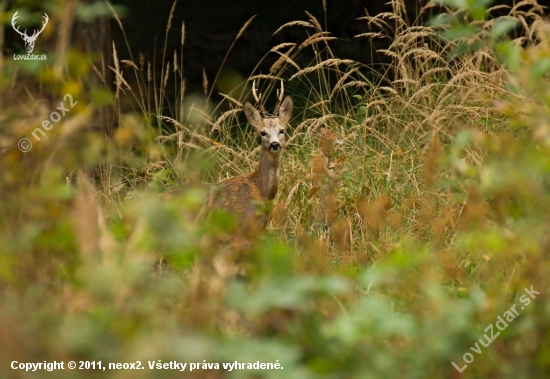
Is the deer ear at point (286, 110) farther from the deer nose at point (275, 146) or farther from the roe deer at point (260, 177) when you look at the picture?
the deer nose at point (275, 146)

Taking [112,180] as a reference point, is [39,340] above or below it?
above

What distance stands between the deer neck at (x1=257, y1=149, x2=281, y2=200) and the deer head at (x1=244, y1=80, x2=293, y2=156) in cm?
5

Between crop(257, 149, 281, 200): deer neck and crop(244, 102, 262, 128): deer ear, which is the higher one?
crop(244, 102, 262, 128): deer ear

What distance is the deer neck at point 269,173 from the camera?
6688 millimetres

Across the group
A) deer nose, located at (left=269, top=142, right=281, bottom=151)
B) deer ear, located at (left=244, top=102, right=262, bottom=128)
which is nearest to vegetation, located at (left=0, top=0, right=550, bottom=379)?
deer nose, located at (left=269, top=142, right=281, bottom=151)

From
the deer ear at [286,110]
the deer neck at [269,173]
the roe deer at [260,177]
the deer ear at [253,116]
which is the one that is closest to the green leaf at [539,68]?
the roe deer at [260,177]

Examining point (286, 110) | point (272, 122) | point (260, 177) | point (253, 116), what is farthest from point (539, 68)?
point (286, 110)

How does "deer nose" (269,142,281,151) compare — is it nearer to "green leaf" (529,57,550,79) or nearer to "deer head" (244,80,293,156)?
"deer head" (244,80,293,156)

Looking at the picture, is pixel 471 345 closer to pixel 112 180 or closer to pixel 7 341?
pixel 7 341

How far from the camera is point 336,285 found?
2.54 m

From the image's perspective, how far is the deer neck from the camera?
6.69 meters

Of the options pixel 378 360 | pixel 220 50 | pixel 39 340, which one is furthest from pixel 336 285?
pixel 220 50

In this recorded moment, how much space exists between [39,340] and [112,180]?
14.2 ft

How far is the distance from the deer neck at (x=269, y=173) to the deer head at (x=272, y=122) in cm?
5
